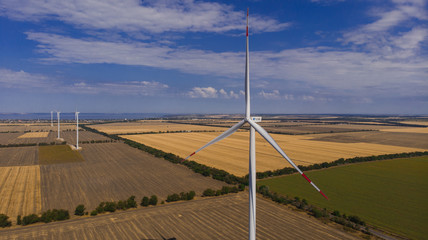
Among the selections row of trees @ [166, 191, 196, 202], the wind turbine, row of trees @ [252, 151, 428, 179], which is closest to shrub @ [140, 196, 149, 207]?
row of trees @ [166, 191, 196, 202]

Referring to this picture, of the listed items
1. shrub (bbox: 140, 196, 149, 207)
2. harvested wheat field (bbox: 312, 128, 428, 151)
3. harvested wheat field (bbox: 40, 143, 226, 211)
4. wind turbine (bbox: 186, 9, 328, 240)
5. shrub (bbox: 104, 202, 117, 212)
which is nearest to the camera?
wind turbine (bbox: 186, 9, 328, 240)

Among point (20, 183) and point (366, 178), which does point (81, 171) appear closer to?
point (20, 183)

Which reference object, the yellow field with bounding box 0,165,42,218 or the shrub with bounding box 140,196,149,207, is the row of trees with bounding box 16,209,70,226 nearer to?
the yellow field with bounding box 0,165,42,218

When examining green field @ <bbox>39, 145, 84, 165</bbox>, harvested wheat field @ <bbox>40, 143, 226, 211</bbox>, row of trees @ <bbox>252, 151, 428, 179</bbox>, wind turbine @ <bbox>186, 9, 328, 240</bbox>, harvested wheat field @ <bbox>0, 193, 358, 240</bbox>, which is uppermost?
wind turbine @ <bbox>186, 9, 328, 240</bbox>

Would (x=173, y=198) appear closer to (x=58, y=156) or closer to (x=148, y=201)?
(x=148, y=201)

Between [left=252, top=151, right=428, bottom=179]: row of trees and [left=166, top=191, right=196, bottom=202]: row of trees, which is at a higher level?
[left=252, top=151, right=428, bottom=179]: row of trees

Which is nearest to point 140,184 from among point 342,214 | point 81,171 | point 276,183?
point 81,171

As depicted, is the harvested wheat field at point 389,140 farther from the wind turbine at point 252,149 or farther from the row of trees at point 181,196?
the wind turbine at point 252,149
